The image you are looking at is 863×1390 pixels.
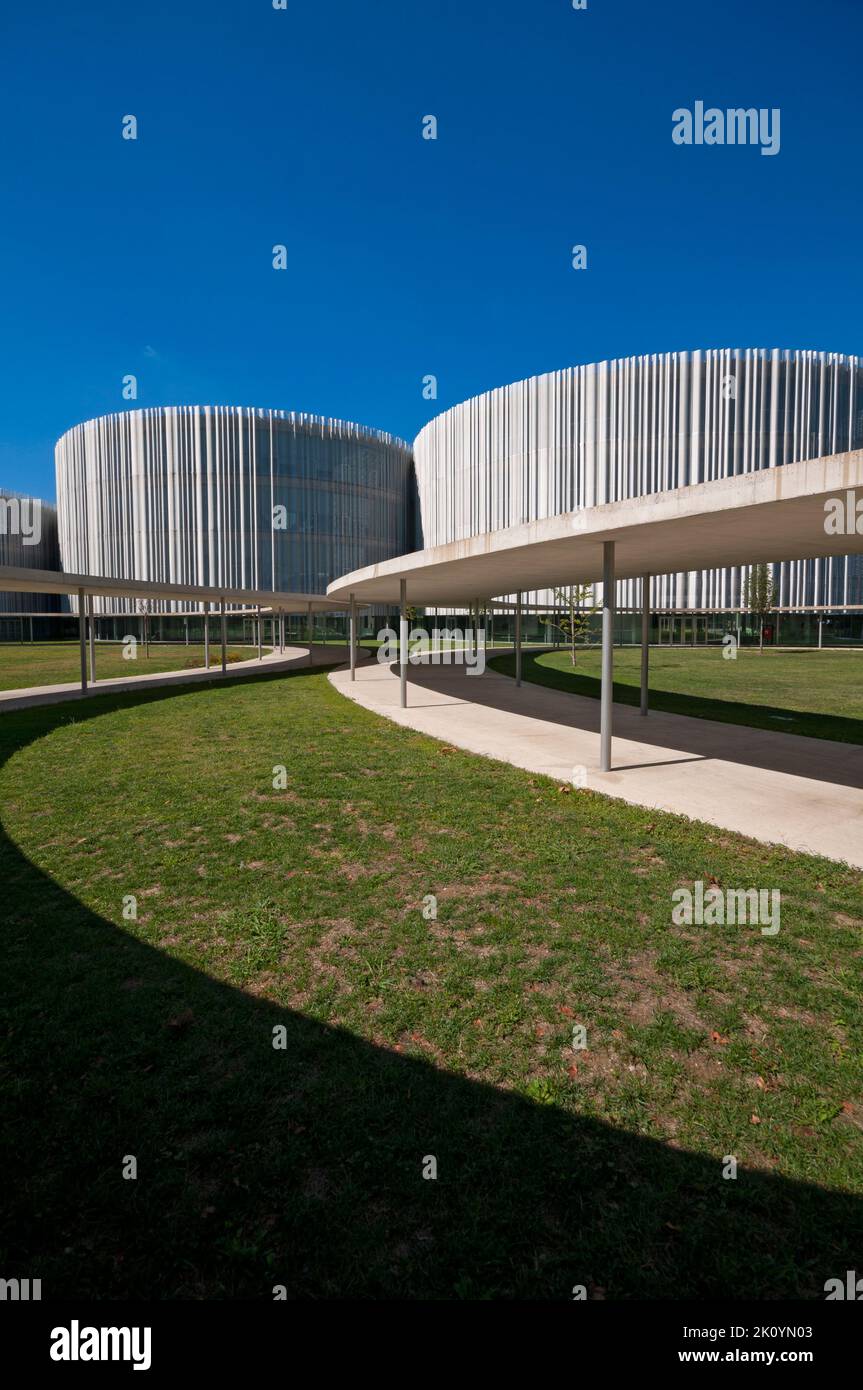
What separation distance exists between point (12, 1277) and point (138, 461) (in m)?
73.3

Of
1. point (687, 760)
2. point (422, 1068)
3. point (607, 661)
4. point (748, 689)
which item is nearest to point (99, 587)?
point (607, 661)

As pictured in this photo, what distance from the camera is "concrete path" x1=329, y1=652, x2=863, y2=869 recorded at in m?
7.20

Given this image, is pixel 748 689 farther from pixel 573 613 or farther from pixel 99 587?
pixel 99 587

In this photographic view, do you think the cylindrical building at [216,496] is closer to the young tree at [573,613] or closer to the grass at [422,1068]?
the young tree at [573,613]

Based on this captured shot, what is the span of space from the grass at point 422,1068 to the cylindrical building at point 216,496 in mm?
61918

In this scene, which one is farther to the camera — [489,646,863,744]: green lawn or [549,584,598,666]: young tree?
[549,584,598,666]: young tree

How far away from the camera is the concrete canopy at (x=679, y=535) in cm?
621

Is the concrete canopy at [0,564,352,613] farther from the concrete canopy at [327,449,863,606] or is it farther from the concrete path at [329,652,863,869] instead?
the concrete path at [329,652,863,869]

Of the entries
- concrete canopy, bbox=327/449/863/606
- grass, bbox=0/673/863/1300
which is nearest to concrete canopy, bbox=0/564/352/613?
concrete canopy, bbox=327/449/863/606

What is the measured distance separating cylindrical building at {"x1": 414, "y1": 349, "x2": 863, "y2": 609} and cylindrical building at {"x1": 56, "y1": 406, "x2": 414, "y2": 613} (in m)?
19.2

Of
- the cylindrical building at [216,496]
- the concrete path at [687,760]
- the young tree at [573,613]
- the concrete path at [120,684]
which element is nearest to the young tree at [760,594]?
the young tree at [573,613]

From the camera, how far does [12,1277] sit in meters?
2.43
